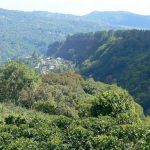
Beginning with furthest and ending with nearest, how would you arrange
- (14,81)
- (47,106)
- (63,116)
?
(14,81)
(47,106)
(63,116)

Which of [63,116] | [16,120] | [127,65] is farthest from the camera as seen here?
[127,65]

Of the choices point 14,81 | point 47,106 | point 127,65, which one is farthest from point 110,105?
point 127,65

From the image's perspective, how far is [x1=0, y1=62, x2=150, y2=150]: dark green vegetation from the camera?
36.0m

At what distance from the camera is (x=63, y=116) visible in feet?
Answer: 148

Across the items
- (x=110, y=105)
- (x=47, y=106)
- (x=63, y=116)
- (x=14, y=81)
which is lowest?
(x=47, y=106)

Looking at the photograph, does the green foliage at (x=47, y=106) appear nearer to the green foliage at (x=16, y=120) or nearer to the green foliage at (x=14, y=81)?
the green foliage at (x=14, y=81)

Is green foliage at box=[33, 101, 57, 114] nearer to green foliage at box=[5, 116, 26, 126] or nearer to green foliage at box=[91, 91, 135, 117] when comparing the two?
green foliage at box=[91, 91, 135, 117]

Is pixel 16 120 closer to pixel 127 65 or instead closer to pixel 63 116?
pixel 63 116

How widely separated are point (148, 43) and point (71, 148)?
14878cm

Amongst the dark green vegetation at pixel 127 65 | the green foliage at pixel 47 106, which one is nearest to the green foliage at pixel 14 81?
the green foliage at pixel 47 106

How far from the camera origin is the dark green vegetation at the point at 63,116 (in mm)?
35969

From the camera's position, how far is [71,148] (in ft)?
117

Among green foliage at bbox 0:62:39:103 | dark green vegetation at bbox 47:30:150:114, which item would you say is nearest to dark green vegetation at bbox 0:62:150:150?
green foliage at bbox 0:62:39:103

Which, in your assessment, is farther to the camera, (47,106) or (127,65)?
(127,65)
